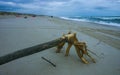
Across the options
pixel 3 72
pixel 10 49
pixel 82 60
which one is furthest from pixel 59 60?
pixel 10 49

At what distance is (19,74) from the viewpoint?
3.18 metres

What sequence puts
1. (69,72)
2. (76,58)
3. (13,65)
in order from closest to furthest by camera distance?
(69,72)
(13,65)
(76,58)

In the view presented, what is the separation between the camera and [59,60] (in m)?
4.14

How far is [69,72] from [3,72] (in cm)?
166

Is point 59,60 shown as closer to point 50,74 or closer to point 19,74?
point 50,74

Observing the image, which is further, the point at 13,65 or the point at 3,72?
the point at 13,65

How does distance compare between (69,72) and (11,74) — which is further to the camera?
(69,72)

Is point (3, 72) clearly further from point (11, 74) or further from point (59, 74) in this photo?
point (59, 74)

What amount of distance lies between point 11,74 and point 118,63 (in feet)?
10.3

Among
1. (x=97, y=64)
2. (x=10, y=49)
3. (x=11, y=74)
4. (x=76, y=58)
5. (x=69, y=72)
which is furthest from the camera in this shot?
(x=10, y=49)

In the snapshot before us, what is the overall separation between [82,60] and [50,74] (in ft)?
3.94

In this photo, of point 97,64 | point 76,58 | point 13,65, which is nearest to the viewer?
point 13,65

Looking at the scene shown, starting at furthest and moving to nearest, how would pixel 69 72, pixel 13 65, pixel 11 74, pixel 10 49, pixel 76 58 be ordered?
pixel 10 49 → pixel 76 58 → pixel 13 65 → pixel 69 72 → pixel 11 74

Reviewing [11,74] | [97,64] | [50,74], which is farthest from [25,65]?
[97,64]
